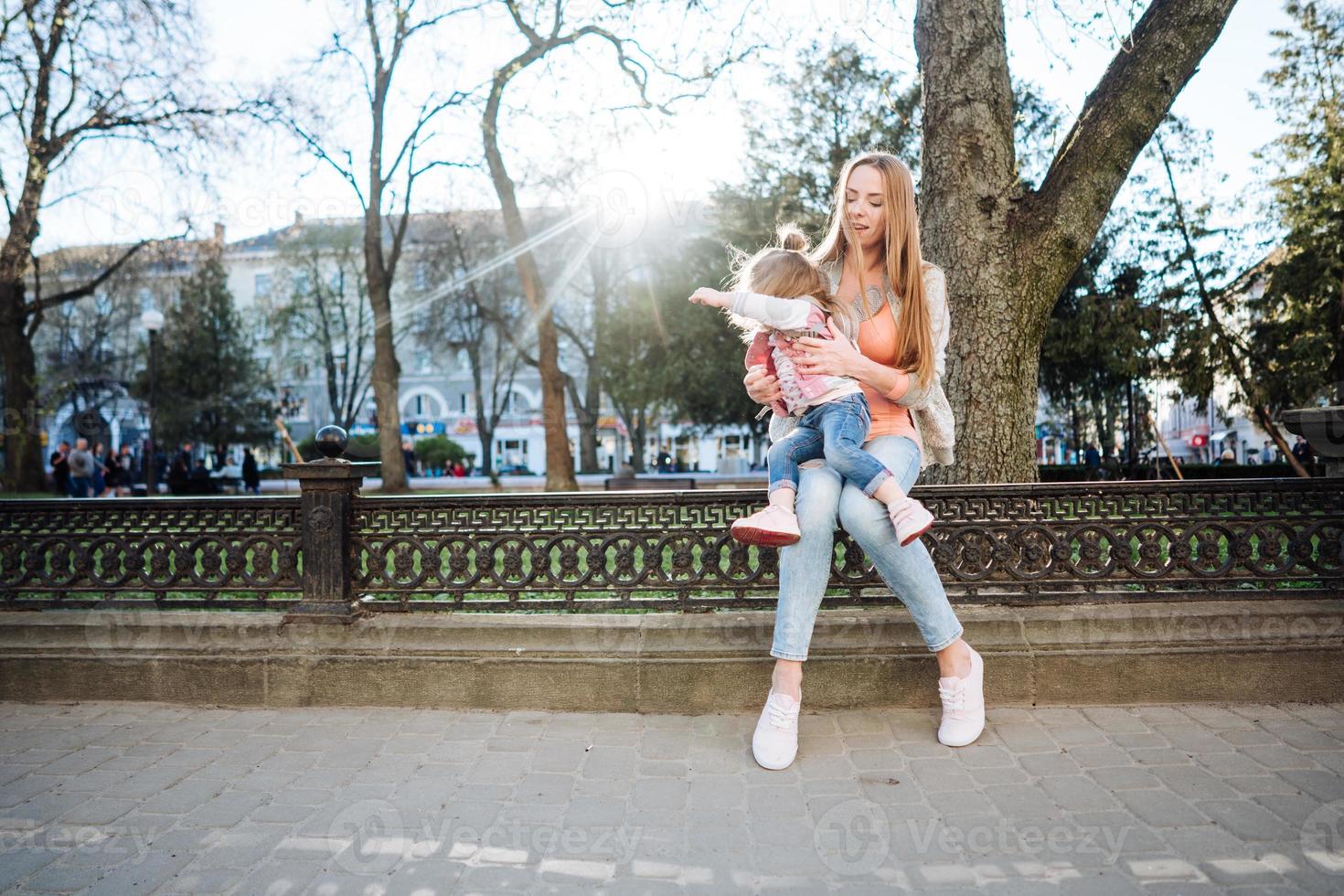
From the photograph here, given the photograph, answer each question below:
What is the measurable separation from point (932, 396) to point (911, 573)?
2.53 feet

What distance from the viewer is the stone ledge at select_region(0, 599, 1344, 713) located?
146 inches

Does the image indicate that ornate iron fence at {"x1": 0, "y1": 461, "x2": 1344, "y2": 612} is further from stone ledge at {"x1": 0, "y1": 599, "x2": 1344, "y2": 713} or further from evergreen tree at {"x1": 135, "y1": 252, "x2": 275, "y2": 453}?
evergreen tree at {"x1": 135, "y1": 252, "x2": 275, "y2": 453}

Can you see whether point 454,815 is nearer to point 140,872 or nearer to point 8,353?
point 140,872

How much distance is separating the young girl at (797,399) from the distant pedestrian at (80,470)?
20042 millimetres

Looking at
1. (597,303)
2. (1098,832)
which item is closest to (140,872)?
(1098,832)

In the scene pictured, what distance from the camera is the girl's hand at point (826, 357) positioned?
10.6ft

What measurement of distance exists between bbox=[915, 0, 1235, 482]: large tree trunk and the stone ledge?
48.5 inches

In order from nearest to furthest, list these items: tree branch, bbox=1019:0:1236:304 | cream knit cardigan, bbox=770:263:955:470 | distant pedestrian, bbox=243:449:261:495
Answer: cream knit cardigan, bbox=770:263:955:470 → tree branch, bbox=1019:0:1236:304 → distant pedestrian, bbox=243:449:261:495

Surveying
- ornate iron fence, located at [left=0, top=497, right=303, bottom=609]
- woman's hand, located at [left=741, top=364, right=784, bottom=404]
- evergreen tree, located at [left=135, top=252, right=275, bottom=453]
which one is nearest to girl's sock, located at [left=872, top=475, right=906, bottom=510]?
woman's hand, located at [left=741, top=364, right=784, bottom=404]

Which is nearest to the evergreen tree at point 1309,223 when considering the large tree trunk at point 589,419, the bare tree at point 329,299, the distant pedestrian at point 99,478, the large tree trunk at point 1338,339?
the large tree trunk at point 1338,339

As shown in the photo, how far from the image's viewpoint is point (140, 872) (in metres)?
2.44

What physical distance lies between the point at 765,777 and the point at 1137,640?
1.83m

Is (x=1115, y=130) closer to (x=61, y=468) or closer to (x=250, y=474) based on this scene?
(x=61, y=468)

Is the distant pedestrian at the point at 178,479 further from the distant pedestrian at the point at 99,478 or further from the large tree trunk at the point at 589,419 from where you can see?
the large tree trunk at the point at 589,419
